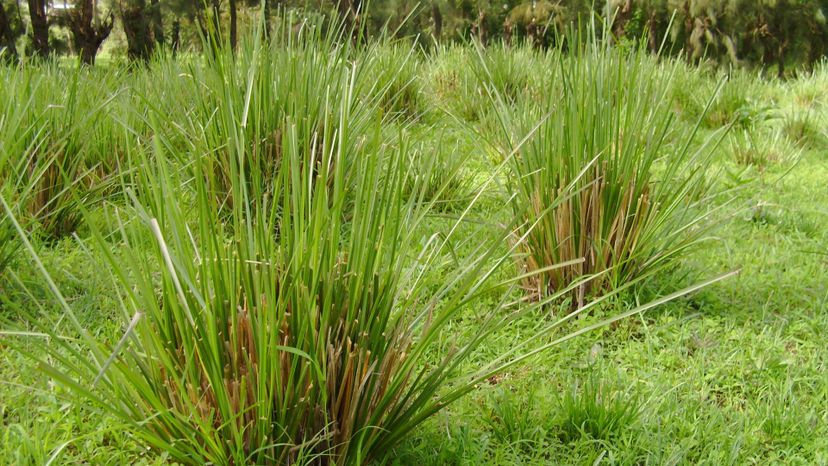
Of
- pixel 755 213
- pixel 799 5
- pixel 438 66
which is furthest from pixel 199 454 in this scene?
pixel 799 5

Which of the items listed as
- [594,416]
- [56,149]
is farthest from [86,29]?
[594,416]

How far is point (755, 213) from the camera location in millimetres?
3289

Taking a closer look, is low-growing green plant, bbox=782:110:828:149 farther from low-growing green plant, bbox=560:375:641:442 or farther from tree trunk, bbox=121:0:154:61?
tree trunk, bbox=121:0:154:61

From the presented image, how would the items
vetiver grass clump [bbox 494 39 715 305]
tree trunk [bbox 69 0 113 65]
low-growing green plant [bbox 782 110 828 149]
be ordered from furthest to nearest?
tree trunk [bbox 69 0 113 65]
low-growing green plant [bbox 782 110 828 149]
vetiver grass clump [bbox 494 39 715 305]

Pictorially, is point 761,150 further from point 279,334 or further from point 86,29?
point 86,29

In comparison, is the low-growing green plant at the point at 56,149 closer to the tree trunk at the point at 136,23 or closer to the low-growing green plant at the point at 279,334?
the low-growing green plant at the point at 279,334

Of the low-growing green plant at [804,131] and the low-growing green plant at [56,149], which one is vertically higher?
the low-growing green plant at [56,149]

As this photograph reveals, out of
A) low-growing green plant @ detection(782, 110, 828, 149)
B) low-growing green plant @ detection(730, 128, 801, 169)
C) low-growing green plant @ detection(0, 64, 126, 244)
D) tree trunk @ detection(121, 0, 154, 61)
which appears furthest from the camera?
tree trunk @ detection(121, 0, 154, 61)

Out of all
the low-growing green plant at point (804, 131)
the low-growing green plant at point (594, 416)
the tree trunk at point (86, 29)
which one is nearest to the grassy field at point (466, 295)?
the low-growing green plant at point (594, 416)

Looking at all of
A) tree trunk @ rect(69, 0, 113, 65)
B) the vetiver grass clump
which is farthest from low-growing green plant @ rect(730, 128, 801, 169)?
tree trunk @ rect(69, 0, 113, 65)

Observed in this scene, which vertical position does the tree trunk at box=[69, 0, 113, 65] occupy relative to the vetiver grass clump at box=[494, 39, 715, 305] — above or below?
below

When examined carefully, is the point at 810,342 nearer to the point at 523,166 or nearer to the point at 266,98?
the point at 523,166

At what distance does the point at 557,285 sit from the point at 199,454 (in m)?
1.36

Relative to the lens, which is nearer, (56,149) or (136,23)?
(56,149)
